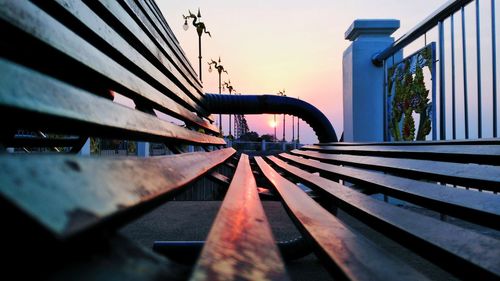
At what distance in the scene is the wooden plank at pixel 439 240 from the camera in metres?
0.59

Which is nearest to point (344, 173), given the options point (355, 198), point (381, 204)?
point (355, 198)

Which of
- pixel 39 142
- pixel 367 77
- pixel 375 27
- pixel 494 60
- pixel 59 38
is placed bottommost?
pixel 39 142

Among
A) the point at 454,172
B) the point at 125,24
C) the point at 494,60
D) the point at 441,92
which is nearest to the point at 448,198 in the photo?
the point at 454,172

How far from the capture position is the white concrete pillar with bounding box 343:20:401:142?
586 cm

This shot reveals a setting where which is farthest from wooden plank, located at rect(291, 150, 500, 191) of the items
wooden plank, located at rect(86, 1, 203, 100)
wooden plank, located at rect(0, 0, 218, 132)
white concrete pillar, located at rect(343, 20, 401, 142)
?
white concrete pillar, located at rect(343, 20, 401, 142)

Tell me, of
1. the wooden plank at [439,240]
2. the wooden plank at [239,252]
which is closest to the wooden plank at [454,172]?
the wooden plank at [439,240]

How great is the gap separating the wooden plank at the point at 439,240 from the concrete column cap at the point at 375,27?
5.41 meters

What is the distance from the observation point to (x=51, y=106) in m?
0.48

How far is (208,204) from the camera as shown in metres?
6.42

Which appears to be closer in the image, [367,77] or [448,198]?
[448,198]

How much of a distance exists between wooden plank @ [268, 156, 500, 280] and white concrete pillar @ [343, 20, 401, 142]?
518 centimetres

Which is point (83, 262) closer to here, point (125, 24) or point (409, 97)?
point (125, 24)

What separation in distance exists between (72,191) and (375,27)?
6.18 metres

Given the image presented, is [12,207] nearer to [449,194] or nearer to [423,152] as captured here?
[449,194]
